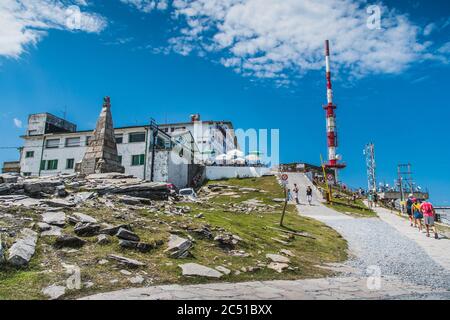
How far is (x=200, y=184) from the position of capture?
158 ft

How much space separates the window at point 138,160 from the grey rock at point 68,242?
127 ft

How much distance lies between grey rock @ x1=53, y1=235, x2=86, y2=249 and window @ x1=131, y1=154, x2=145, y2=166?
3882cm

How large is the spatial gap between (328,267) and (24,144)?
5977cm

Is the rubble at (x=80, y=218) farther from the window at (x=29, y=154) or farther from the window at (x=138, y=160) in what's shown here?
the window at (x=29, y=154)

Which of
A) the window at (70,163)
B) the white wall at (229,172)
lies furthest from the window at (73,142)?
the white wall at (229,172)

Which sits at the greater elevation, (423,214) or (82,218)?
(423,214)

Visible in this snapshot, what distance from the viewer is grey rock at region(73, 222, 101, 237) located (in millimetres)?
9086

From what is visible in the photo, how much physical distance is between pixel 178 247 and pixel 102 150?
1923 cm

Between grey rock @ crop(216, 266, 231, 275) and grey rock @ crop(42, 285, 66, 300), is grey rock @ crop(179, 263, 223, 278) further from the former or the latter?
grey rock @ crop(42, 285, 66, 300)

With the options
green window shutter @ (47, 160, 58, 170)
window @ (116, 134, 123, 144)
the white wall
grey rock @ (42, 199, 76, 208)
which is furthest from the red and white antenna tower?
grey rock @ (42, 199, 76, 208)

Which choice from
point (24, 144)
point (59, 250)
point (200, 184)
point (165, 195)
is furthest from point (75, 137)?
point (59, 250)

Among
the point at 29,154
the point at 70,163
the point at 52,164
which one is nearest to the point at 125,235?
the point at 70,163

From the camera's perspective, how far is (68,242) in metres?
8.24

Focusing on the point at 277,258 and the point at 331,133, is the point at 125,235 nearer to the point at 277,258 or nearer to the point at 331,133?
the point at 277,258
